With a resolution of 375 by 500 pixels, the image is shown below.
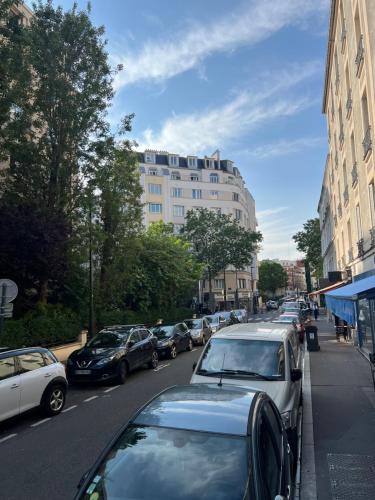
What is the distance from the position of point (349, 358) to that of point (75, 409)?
1058 cm

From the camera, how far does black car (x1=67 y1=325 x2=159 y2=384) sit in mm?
12039

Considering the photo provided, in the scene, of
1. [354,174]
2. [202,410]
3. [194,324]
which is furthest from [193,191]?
[202,410]

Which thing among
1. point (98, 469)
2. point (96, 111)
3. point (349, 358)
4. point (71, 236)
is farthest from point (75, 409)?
point (96, 111)

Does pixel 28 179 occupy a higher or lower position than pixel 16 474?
higher

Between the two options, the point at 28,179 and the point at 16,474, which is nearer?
the point at 16,474

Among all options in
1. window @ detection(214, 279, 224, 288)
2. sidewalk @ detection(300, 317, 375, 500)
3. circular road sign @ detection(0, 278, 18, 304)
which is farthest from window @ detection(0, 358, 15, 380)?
window @ detection(214, 279, 224, 288)

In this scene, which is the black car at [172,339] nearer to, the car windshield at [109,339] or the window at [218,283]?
the car windshield at [109,339]

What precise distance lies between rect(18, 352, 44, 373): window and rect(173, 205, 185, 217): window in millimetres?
55033

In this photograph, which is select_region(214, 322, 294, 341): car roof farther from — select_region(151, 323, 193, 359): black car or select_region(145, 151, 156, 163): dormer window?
select_region(145, 151, 156, 163): dormer window

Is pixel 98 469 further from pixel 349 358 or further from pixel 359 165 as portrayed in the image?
pixel 359 165

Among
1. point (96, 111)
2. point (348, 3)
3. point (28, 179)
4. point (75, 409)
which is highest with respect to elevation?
point (348, 3)

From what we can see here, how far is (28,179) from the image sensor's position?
57.5ft

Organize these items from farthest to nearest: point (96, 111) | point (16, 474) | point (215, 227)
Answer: point (215, 227) → point (96, 111) → point (16, 474)

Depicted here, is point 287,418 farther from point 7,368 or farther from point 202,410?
point 7,368
